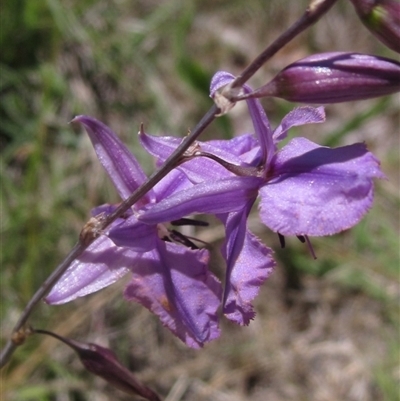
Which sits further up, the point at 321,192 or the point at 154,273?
the point at 321,192

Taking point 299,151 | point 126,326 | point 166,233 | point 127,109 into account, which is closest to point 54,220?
point 126,326

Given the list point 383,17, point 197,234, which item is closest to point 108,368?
point 383,17

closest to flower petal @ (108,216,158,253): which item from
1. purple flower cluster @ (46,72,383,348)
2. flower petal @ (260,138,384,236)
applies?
purple flower cluster @ (46,72,383,348)

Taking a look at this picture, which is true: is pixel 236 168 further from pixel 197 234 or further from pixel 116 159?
pixel 197 234

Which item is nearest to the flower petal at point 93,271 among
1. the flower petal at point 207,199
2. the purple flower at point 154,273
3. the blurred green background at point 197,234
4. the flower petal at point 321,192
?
the purple flower at point 154,273

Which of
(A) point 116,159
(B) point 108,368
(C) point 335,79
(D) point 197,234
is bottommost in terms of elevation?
(D) point 197,234

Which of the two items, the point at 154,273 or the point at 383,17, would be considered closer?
the point at 383,17

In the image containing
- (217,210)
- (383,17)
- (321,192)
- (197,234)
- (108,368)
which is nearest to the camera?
(383,17)
